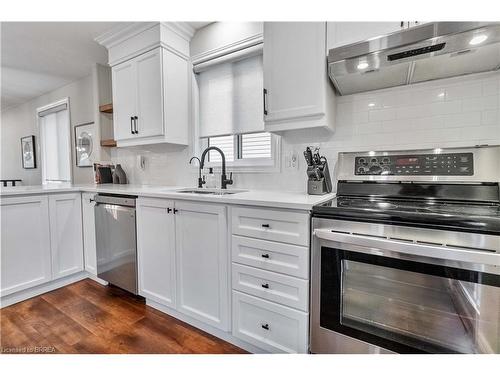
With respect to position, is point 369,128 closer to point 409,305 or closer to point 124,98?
point 409,305

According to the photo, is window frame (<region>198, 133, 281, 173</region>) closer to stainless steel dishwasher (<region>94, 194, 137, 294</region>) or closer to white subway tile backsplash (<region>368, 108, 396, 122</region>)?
white subway tile backsplash (<region>368, 108, 396, 122</region>)

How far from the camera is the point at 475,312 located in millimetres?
923

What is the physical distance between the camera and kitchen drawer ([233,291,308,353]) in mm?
1271

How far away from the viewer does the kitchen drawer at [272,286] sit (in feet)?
4.12

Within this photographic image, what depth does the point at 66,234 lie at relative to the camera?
7.61ft

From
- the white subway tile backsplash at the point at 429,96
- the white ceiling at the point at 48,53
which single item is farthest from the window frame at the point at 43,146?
the white subway tile backsplash at the point at 429,96

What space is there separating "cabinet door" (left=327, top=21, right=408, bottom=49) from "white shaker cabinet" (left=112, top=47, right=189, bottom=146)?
147 centimetres

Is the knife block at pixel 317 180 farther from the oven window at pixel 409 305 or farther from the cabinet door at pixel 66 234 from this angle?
the cabinet door at pixel 66 234

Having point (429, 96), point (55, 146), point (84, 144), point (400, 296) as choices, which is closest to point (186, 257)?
point (400, 296)

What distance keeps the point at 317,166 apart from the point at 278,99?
0.51 meters

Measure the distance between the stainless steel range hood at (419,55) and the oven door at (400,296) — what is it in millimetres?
860

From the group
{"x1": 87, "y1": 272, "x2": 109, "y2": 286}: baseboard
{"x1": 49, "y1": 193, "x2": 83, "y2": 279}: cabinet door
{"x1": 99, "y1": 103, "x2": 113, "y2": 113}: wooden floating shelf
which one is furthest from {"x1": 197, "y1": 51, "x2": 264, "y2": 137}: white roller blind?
{"x1": 87, "y1": 272, "x2": 109, "y2": 286}: baseboard

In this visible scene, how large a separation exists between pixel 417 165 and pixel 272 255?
39.2 inches
